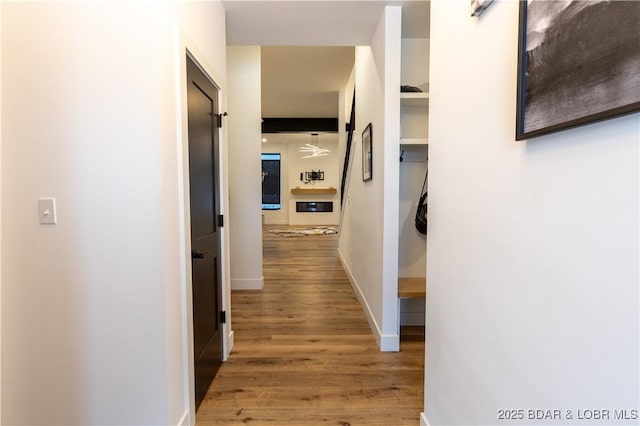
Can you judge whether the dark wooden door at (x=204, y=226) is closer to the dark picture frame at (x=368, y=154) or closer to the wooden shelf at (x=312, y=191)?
the dark picture frame at (x=368, y=154)

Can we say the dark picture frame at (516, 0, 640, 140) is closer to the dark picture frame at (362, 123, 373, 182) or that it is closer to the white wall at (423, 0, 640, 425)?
the white wall at (423, 0, 640, 425)

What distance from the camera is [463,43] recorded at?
125 cm

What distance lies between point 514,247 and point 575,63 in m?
0.49

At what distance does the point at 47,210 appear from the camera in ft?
4.59

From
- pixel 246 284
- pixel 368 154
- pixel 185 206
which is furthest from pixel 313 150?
pixel 185 206

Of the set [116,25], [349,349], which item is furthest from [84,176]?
[349,349]

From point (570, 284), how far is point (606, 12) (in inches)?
22.3

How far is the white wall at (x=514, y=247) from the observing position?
0.65 meters

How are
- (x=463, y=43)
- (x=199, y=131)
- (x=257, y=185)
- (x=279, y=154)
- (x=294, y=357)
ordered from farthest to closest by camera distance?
1. (x=279, y=154)
2. (x=257, y=185)
3. (x=294, y=357)
4. (x=199, y=131)
5. (x=463, y=43)

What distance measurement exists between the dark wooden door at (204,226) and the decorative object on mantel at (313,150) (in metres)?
8.28

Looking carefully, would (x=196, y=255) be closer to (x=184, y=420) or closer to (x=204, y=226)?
(x=204, y=226)

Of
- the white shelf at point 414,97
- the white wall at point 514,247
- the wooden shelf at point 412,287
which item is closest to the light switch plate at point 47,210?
the white wall at point 514,247

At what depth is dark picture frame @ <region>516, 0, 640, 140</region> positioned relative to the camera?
1.90ft

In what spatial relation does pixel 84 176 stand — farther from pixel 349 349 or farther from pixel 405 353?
Result: pixel 405 353
